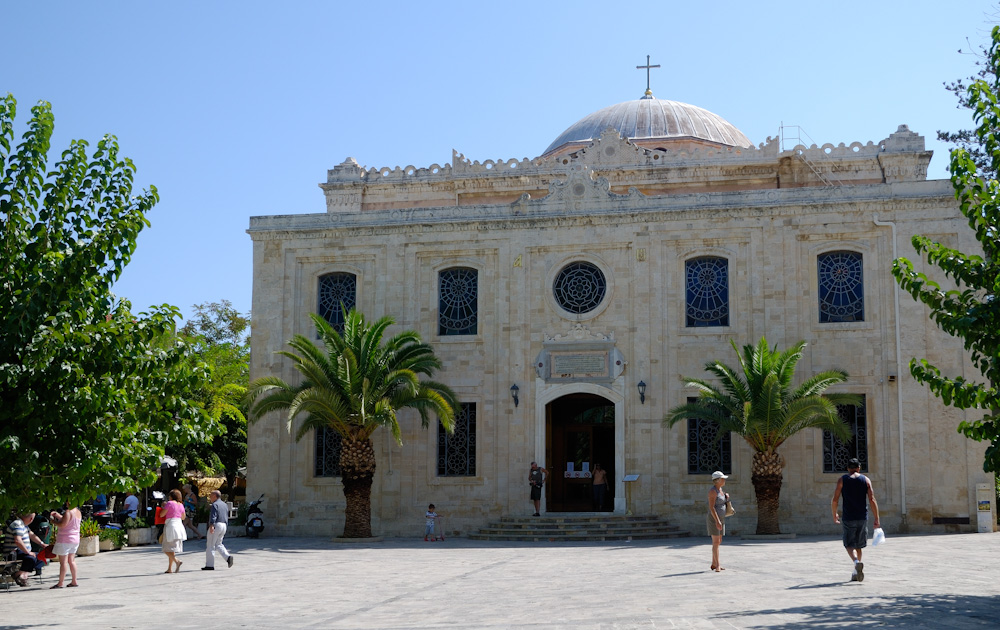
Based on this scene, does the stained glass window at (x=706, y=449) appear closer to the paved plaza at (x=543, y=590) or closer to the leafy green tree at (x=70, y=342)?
the paved plaza at (x=543, y=590)

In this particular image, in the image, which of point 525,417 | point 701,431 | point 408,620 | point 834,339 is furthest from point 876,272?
point 408,620

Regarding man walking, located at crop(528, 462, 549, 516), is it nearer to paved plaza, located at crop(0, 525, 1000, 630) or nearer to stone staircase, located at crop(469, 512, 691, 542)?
stone staircase, located at crop(469, 512, 691, 542)

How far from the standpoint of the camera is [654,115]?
36.5 m

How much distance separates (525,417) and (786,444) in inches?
243

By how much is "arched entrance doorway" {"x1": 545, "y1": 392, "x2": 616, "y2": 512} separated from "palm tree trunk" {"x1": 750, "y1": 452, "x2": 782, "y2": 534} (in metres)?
4.48

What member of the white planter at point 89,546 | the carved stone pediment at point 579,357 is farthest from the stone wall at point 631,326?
the white planter at point 89,546

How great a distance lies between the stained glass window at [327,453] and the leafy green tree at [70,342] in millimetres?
15021

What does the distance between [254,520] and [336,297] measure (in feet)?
19.6

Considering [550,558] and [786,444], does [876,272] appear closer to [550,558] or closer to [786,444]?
[786,444]

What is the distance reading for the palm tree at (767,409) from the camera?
921 inches

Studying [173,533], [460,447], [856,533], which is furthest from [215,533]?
[856,533]

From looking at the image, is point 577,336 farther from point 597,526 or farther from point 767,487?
point 767,487

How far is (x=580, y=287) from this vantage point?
27203mm

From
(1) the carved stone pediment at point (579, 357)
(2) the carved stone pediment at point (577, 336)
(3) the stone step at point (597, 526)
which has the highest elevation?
(2) the carved stone pediment at point (577, 336)
